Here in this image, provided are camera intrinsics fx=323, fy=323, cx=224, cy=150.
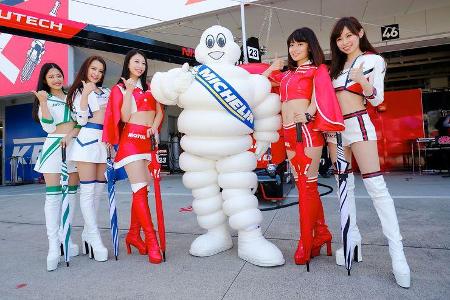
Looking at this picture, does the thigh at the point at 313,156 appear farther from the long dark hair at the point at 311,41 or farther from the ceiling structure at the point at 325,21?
the ceiling structure at the point at 325,21

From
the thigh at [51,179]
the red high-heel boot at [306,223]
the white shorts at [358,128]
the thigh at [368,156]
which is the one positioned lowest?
the red high-heel boot at [306,223]

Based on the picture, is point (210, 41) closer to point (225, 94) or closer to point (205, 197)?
point (225, 94)

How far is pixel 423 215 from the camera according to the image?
339 cm

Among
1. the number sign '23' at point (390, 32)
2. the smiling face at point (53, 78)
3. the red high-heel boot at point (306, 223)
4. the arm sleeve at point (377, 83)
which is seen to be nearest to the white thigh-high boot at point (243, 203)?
the red high-heel boot at point (306, 223)

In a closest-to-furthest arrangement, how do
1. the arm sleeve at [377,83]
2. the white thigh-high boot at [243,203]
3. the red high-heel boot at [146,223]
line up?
the arm sleeve at [377,83] < the white thigh-high boot at [243,203] < the red high-heel boot at [146,223]

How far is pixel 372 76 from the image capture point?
1.88 metres

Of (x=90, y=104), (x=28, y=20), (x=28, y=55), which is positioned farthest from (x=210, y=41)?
(x=28, y=55)

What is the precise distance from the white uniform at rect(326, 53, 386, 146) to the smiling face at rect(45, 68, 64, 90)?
7.02ft

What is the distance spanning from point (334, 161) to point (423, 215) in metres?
1.94

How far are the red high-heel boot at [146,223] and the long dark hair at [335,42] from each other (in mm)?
1612

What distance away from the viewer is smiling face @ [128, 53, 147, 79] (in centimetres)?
254

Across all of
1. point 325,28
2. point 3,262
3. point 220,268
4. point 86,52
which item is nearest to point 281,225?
point 220,268

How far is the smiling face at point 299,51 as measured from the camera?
2.22 metres

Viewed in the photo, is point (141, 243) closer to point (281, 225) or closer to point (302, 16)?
point (281, 225)
